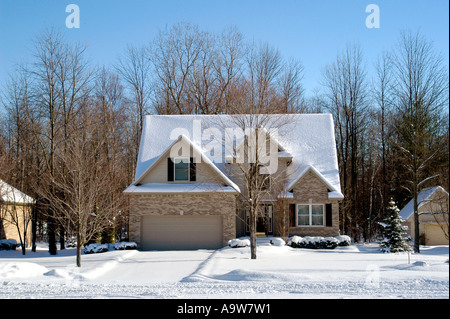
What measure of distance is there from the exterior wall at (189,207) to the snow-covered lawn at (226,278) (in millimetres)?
4611

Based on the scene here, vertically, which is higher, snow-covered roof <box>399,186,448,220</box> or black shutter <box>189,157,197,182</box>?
black shutter <box>189,157,197,182</box>

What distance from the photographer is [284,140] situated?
2905 cm

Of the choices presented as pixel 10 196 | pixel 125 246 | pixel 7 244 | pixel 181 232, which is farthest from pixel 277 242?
pixel 10 196

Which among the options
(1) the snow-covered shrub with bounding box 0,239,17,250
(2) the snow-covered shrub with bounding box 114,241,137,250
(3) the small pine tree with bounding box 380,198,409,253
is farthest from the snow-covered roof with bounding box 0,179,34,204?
(3) the small pine tree with bounding box 380,198,409,253

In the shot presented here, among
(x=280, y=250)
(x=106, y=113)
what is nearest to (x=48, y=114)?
(x=106, y=113)

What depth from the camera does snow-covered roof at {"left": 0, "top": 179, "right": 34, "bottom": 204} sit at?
28.2m

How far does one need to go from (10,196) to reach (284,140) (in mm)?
17246

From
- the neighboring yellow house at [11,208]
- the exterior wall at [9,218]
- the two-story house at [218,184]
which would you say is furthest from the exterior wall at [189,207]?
the exterior wall at [9,218]

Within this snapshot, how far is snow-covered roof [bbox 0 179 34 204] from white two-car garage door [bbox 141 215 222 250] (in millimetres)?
9106

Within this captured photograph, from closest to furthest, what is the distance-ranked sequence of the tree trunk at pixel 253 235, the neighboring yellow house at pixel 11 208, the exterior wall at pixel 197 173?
the tree trunk at pixel 253 235
the exterior wall at pixel 197 173
the neighboring yellow house at pixel 11 208

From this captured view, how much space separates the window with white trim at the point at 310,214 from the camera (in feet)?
89.9

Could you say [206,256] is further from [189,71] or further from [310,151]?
[189,71]

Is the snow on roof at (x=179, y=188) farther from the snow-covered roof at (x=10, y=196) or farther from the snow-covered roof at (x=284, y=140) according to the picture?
the snow-covered roof at (x=10, y=196)

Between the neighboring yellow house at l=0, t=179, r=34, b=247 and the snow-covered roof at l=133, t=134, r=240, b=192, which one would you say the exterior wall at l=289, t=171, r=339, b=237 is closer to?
the snow-covered roof at l=133, t=134, r=240, b=192
